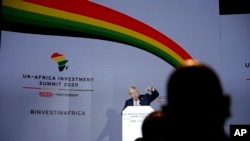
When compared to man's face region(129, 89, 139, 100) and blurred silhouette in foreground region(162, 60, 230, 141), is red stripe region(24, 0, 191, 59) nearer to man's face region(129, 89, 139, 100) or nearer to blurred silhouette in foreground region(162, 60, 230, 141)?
man's face region(129, 89, 139, 100)

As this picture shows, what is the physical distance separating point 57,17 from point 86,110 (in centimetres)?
118

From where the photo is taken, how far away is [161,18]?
179 inches

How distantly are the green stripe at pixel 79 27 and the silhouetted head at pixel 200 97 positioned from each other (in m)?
3.81

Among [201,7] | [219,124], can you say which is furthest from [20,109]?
[219,124]

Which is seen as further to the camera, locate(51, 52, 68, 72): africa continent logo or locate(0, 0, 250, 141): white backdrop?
locate(51, 52, 68, 72): africa continent logo

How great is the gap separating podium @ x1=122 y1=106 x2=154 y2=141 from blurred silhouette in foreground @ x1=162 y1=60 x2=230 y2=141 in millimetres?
3527

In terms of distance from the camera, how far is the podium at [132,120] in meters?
4.22

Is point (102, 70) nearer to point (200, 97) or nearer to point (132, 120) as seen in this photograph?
point (132, 120)

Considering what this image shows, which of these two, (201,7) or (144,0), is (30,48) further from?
(201,7)

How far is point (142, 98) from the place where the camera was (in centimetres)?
438

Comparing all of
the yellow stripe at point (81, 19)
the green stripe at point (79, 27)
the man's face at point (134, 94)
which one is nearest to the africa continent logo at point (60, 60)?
the green stripe at point (79, 27)

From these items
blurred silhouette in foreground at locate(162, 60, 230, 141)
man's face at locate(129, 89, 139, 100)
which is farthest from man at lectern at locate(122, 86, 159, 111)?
blurred silhouette in foreground at locate(162, 60, 230, 141)

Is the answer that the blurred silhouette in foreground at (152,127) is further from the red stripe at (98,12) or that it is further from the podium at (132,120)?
the red stripe at (98,12)

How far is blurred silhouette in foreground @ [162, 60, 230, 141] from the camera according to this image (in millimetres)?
690
